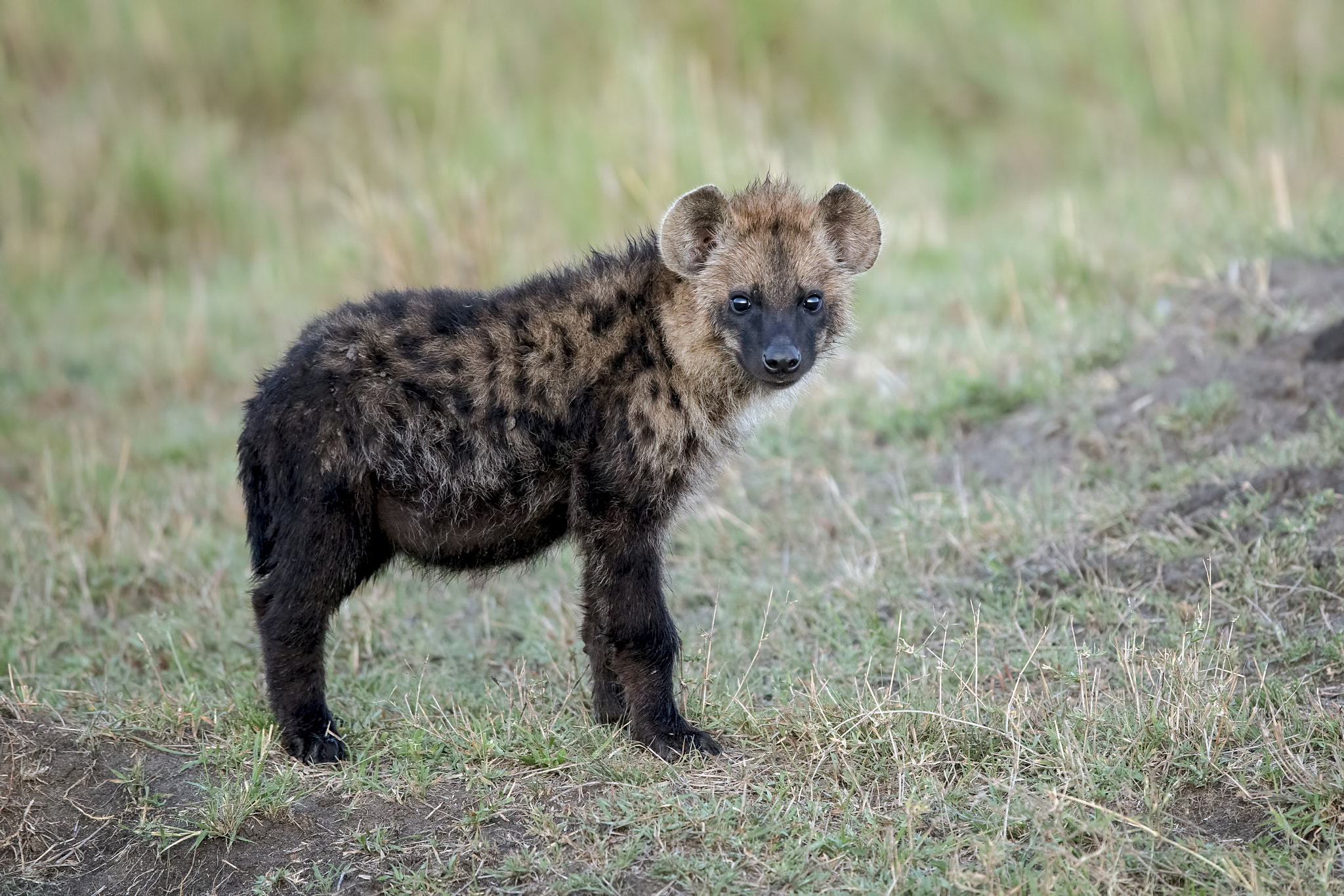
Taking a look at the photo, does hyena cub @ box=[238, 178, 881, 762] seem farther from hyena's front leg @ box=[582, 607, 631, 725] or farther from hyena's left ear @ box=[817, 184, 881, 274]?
hyena's left ear @ box=[817, 184, 881, 274]

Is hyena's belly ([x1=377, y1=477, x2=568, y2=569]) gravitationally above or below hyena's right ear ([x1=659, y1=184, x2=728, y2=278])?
below

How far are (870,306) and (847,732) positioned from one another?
13.7 feet

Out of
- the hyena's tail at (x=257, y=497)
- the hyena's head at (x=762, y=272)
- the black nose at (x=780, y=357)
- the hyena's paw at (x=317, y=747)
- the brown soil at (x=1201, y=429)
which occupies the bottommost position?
the hyena's paw at (x=317, y=747)

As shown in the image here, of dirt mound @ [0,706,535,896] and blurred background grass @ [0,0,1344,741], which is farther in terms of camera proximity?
blurred background grass @ [0,0,1344,741]

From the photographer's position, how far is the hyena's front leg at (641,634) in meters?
3.93

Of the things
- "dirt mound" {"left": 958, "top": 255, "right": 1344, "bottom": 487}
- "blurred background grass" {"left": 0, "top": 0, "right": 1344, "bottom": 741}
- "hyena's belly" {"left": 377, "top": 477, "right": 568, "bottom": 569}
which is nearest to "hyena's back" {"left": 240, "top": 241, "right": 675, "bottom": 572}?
"hyena's belly" {"left": 377, "top": 477, "right": 568, "bottom": 569}

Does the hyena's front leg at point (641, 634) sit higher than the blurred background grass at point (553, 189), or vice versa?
the blurred background grass at point (553, 189)

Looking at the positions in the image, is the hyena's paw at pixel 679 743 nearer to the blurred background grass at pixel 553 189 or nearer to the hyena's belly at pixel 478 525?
the hyena's belly at pixel 478 525

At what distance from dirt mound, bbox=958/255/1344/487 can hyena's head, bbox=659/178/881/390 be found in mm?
1566

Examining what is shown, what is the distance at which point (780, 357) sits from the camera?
405 centimetres

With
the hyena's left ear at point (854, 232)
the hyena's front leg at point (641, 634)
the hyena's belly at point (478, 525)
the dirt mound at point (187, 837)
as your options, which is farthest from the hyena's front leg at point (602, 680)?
the hyena's left ear at point (854, 232)

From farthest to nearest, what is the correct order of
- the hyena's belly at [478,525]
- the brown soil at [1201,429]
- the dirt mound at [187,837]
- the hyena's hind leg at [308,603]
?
the brown soil at [1201,429] < the hyena's belly at [478,525] < the hyena's hind leg at [308,603] < the dirt mound at [187,837]

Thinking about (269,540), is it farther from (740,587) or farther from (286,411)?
(740,587)

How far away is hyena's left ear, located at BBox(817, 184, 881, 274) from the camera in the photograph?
14.6ft
